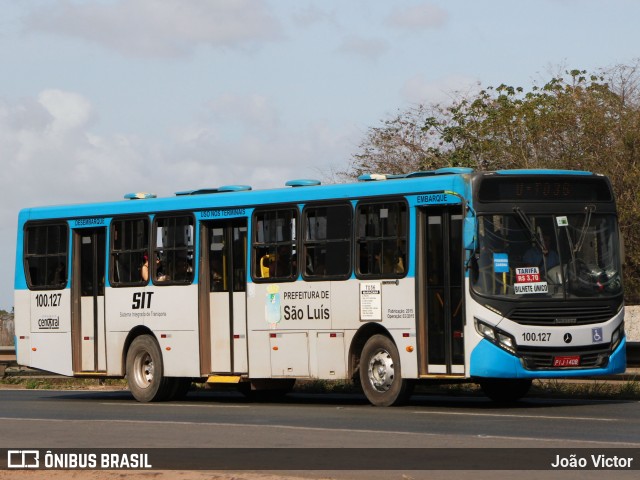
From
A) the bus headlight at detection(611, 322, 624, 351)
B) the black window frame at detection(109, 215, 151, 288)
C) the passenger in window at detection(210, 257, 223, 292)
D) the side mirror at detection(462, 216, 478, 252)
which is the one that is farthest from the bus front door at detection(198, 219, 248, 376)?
the bus headlight at detection(611, 322, 624, 351)

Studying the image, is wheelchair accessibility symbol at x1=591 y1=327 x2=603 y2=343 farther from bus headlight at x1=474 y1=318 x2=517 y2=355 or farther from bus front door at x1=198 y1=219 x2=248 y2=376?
bus front door at x1=198 y1=219 x2=248 y2=376

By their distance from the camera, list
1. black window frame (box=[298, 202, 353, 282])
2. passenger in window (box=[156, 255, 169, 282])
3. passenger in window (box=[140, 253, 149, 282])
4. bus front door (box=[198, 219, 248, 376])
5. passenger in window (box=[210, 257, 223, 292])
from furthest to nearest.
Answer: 1. passenger in window (box=[140, 253, 149, 282])
2. passenger in window (box=[156, 255, 169, 282])
3. passenger in window (box=[210, 257, 223, 292])
4. bus front door (box=[198, 219, 248, 376])
5. black window frame (box=[298, 202, 353, 282])

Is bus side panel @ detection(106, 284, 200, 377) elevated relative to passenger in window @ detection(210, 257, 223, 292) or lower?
lower

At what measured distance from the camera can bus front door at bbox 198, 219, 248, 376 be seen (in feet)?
76.3

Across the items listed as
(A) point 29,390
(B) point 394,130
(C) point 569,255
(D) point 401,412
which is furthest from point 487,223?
(B) point 394,130

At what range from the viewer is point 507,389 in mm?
21969

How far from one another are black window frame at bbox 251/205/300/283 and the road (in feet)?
6.19

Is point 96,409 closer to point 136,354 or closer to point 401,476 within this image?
point 136,354

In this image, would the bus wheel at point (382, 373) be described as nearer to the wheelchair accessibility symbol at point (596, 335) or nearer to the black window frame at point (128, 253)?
the wheelchair accessibility symbol at point (596, 335)

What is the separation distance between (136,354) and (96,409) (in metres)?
1.93

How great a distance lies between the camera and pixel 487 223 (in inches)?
784

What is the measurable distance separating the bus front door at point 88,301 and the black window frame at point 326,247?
4.48m

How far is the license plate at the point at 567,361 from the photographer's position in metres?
19.7

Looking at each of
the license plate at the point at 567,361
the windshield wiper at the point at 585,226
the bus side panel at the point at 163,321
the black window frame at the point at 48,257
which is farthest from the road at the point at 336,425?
the black window frame at the point at 48,257
